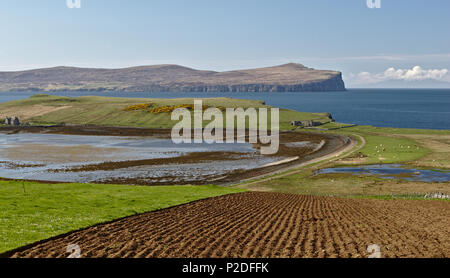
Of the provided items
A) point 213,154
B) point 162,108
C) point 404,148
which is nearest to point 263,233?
point 213,154

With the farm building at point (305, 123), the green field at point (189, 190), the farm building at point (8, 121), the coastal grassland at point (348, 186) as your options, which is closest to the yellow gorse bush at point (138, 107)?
the green field at point (189, 190)

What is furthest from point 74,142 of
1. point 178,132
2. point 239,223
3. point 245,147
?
point 239,223

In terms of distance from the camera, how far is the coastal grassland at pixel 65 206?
61.7 ft

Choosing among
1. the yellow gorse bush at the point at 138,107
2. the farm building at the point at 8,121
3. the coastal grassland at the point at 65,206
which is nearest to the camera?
the coastal grassland at the point at 65,206

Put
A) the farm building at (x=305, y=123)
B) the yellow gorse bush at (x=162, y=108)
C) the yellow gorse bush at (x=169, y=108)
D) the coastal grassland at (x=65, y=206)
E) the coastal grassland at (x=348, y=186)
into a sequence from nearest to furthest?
the coastal grassland at (x=65, y=206)
the coastal grassland at (x=348, y=186)
the farm building at (x=305, y=123)
the yellow gorse bush at (x=169, y=108)
the yellow gorse bush at (x=162, y=108)

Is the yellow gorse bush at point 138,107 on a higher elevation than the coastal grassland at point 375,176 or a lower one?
higher

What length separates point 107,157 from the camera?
7488cm

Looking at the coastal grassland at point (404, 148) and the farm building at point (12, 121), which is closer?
the coastal grassland at point (404, 148)

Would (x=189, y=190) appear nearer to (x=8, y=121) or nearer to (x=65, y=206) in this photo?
(x=65, y=206)

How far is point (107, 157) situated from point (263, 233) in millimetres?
59324

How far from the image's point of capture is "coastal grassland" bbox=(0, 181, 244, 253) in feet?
61.7

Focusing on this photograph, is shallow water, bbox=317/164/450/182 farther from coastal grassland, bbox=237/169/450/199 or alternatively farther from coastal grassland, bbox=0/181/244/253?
coastal grassland, bbox=0/181/244/253

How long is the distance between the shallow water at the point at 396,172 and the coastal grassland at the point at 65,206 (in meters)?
30.3

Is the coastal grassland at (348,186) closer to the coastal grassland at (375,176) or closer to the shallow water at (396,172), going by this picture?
the coastal grassland at (375,176)
